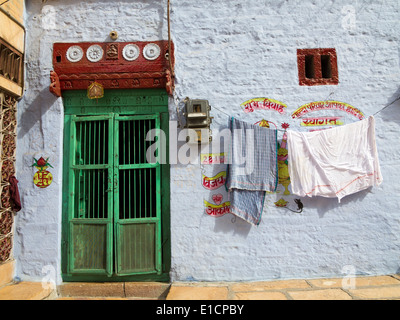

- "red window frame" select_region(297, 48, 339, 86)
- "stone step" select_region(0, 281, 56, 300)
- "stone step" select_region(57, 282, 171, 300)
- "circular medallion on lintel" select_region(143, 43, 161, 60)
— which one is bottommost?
"stone step" select_region(57, 282, 171, 300)

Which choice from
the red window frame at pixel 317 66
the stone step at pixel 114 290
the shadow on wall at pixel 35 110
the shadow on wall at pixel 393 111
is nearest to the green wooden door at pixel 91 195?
the stone step at pixel 114 290

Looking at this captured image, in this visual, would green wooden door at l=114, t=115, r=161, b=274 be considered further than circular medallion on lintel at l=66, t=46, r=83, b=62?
No

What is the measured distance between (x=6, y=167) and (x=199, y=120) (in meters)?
2.66

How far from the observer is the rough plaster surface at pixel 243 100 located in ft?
13.0

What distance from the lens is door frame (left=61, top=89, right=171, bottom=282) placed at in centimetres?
405

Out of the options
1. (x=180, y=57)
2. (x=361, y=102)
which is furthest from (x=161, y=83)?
(x=361, y=102)

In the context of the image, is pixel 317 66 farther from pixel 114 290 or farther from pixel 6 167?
pixel 6 167

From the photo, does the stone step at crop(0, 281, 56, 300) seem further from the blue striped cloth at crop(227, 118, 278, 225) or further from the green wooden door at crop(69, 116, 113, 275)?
the blue striped cloth at crop(227, 118, 278, 225)

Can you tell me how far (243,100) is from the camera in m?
4.16

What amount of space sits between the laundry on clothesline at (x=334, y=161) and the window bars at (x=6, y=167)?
3.77 meters

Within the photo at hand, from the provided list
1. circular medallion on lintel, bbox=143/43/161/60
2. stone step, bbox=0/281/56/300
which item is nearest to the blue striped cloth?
circular medallion on lintel, bbox=143/43/161/60

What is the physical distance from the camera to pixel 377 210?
4043mm

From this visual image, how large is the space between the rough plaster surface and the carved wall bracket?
16cm

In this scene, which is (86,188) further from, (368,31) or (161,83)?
(368,31)
